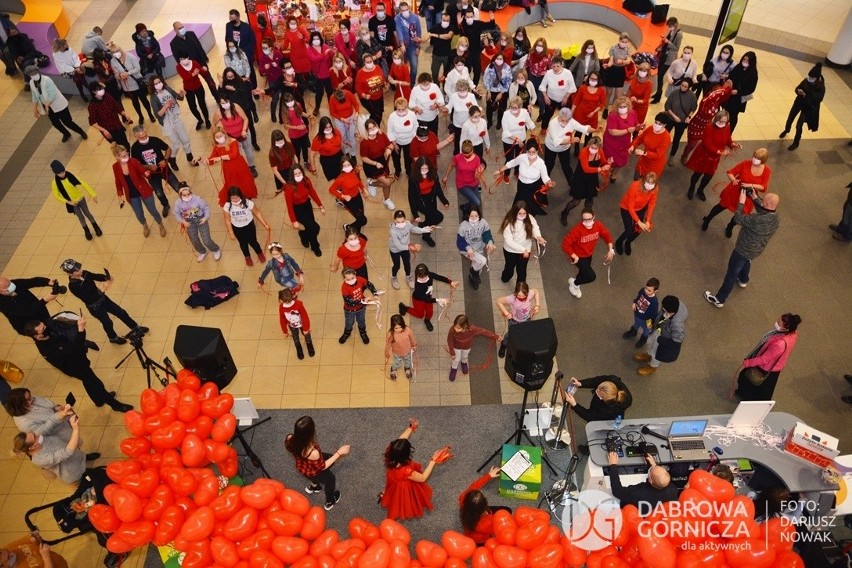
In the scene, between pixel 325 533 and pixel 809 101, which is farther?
pixel 809 101

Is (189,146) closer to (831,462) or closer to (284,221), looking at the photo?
(284,221)

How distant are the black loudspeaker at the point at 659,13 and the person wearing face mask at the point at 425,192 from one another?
751 centimetres

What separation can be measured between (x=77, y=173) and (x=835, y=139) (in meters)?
12.6

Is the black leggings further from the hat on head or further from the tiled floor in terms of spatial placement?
the hat on head

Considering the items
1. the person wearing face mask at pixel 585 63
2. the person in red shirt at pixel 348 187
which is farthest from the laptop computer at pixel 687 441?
the person wearing face mask at pixel 585 63

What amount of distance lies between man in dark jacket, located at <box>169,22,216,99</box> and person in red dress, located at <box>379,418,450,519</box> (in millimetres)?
7801

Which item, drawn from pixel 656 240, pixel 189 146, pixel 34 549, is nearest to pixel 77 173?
pixel 189 146

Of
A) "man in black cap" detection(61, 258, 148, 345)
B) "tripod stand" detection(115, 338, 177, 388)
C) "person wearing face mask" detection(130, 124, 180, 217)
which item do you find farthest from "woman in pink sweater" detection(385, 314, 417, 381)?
"person wearing face mask" detection(130, 124, 180, 217)

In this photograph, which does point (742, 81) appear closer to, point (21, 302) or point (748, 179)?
point (748, 179)

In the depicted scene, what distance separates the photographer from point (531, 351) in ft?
17.8

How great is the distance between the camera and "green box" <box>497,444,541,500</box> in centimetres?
607

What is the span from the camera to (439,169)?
1021 centimetres

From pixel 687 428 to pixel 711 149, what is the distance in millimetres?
4666

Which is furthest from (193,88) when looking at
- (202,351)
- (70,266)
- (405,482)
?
(405,482)
